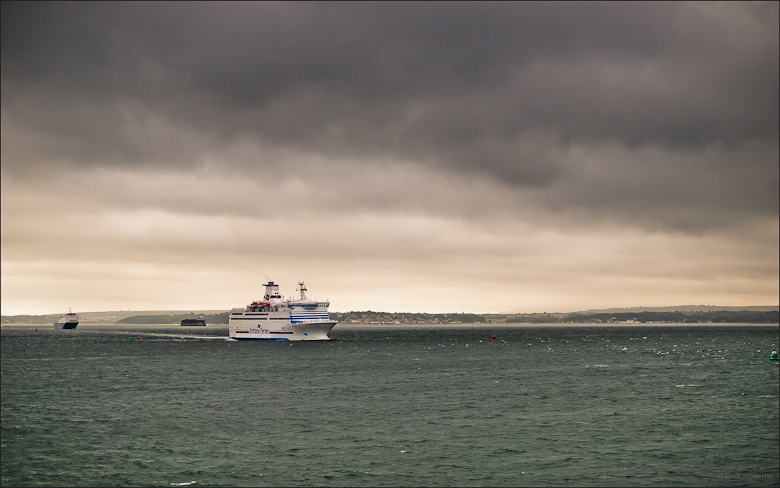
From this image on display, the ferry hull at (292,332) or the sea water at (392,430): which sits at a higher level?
the ferry hull at (292,332)

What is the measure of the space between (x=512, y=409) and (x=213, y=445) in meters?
23.9

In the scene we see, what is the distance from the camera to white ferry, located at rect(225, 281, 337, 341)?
173750 millimetres

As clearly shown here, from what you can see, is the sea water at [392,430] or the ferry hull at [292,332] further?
the ferry hull at [292,332]

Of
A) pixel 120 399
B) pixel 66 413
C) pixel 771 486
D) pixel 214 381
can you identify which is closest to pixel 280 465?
pixel 771 486

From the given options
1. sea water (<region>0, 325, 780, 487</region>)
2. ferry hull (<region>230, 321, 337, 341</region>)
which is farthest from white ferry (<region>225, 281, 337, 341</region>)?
sea water (<region>0, 325, 780, 487</region>)

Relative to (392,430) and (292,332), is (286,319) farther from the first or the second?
(392,430)

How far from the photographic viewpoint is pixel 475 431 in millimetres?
41875

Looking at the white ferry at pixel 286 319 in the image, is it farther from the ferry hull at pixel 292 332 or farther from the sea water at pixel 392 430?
the sea water at pixel 392 430

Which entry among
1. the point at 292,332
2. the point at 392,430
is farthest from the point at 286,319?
the point at 392,430

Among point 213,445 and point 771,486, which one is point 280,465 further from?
point 771,486

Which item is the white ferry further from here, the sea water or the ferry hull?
the sea water

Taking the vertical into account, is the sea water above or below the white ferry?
below

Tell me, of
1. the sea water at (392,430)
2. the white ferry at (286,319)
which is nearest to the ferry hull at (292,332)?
the white ferry at (286,319)

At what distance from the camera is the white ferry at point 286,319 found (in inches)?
6841
